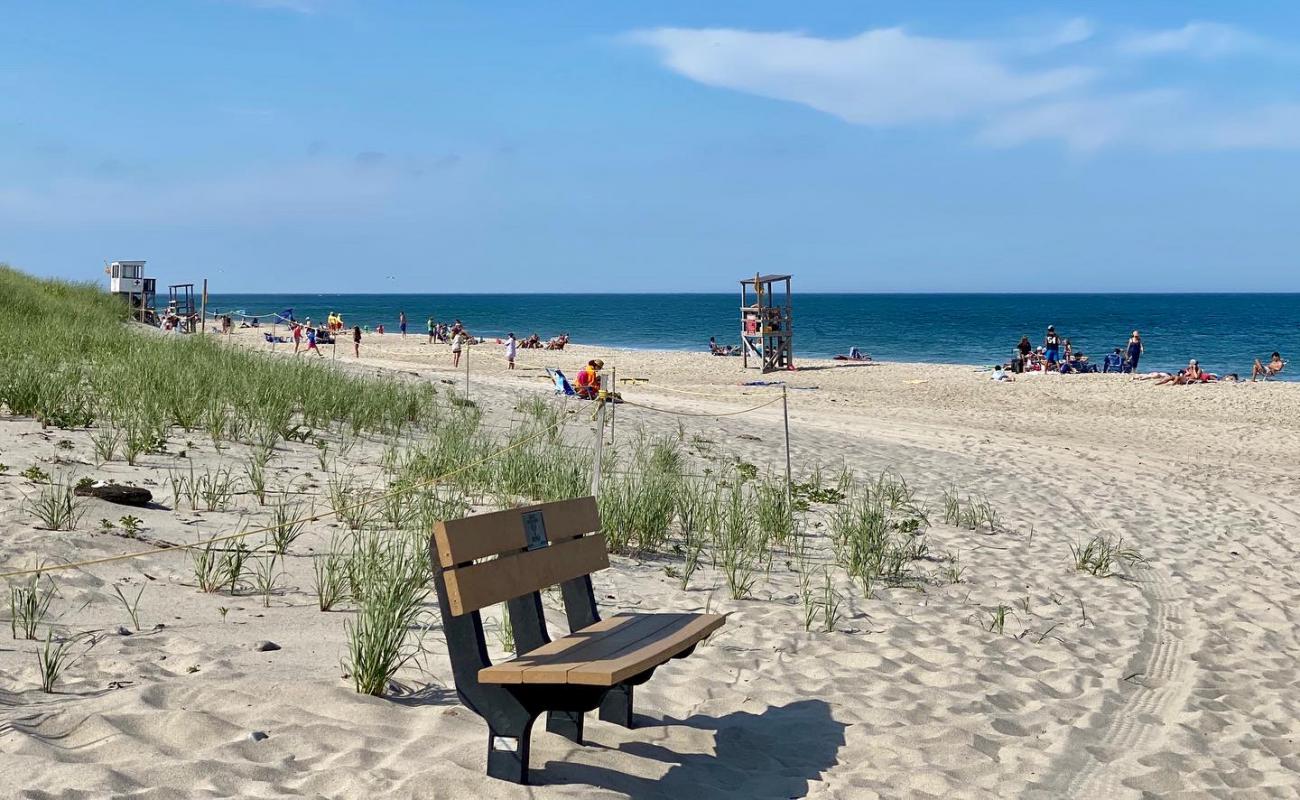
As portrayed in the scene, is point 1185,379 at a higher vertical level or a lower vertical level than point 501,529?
lower

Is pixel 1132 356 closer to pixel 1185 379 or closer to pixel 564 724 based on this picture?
pixel 1185 379

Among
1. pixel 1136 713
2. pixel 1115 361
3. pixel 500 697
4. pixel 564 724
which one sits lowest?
pixel 1136 713

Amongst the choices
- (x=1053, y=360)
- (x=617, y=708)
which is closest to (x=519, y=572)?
(x=617, y=708)

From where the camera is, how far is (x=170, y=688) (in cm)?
375

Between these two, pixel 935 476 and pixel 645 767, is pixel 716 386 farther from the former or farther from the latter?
pixel 645 767

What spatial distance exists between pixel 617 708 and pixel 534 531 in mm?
720

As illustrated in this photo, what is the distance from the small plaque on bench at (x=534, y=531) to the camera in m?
3.79

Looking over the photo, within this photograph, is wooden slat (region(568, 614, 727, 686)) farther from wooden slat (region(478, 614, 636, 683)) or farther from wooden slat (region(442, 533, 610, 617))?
wooden slat (region(442, 533, 610, 617))

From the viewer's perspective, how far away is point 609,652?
11.5ft

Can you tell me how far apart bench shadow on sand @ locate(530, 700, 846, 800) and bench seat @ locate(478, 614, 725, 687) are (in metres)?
0.38

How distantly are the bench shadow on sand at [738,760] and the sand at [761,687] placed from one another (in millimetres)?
11

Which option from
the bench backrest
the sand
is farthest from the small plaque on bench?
the sand

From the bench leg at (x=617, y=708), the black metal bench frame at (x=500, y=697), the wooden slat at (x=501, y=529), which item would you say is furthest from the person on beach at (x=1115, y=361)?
the black metal bench frame at (x=500, y=697)

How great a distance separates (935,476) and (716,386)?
50.1 ft
